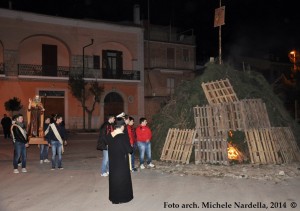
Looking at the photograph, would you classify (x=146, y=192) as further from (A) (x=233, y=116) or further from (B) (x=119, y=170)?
(A) (x=233, y=116)

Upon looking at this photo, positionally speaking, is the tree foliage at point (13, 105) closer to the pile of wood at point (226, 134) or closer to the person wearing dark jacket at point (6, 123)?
the person wearing dark jacket at point (6, 123)

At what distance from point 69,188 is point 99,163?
162 inches

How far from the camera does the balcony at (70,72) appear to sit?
100.0 feet

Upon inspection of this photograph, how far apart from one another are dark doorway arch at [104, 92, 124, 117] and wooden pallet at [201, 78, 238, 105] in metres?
22.1

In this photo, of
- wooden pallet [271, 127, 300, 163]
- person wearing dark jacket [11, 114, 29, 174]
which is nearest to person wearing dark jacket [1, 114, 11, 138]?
person wearing dark jacket [11, 114, 29, 174]

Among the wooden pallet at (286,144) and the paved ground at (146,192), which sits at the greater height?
the wooden pallet at (286,144)

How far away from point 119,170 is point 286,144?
23.1ft

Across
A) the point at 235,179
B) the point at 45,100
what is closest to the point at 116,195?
the point at 235,179

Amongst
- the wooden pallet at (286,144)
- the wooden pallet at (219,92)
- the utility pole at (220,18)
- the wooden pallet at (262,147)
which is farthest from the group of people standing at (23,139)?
the wooden pallet at (286,144)

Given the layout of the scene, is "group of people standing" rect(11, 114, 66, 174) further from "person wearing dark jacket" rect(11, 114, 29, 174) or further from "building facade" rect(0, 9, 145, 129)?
"building facade" rect(0, 9, 145, 129)

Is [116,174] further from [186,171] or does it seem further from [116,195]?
[186,171]

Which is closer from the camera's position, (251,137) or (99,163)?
(251,137)

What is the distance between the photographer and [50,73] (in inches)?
1247

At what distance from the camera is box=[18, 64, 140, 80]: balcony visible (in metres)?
30.5
